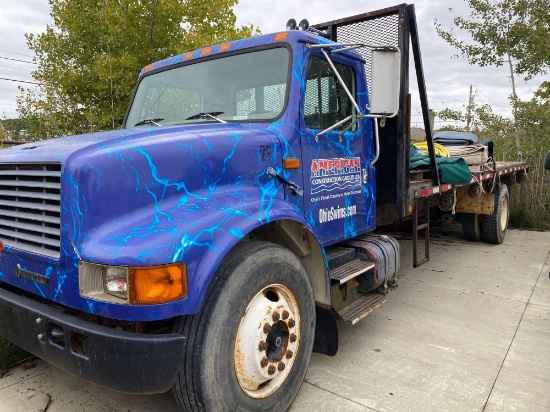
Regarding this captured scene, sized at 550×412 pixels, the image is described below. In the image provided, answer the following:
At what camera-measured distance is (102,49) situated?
7.81 meters

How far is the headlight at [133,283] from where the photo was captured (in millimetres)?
1803

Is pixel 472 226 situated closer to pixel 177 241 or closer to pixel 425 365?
pixel 425 365

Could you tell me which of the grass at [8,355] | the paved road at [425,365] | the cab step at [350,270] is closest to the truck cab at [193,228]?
the cab step at [350,270]

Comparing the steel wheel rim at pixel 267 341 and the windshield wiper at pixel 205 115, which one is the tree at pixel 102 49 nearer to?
the windshield wiper at pixel 205 115

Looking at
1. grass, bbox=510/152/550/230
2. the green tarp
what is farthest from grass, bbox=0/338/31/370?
grass, bbox=510/152/550/230

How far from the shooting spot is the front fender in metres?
1.81

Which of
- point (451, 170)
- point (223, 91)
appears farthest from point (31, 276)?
point (451, 170)

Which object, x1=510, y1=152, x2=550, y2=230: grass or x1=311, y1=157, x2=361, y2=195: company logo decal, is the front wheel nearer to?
x1=311, y1=157, x2=361, y2=195: company logo decal

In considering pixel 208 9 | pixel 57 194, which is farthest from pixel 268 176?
pixel 208 9

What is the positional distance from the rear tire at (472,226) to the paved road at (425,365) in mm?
2214

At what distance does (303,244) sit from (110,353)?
1.39m

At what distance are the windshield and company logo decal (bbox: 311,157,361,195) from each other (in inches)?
19.8

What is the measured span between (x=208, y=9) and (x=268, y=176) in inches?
271

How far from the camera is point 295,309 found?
8.45ft
